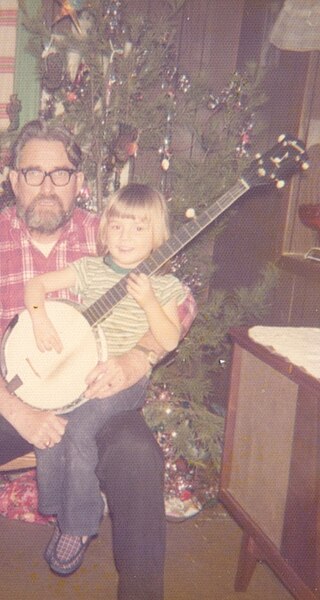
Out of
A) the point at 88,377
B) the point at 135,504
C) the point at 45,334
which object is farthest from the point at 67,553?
the point at 45,334

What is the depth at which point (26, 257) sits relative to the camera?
1.56m

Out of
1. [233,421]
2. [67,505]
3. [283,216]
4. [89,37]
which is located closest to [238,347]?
[233,421]

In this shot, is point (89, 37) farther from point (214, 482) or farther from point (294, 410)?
point (214, 482)

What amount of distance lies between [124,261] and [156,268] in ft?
0.31

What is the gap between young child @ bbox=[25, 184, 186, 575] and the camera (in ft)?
4.65

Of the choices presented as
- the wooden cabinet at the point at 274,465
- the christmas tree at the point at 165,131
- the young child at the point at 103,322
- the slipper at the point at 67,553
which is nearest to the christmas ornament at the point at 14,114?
the christmas tree at the point at 165,131

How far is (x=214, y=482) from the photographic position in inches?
87.0

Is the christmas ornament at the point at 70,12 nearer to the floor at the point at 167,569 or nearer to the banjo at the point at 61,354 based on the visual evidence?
the banjo at the point at 61,354

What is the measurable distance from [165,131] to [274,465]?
48.3 inches

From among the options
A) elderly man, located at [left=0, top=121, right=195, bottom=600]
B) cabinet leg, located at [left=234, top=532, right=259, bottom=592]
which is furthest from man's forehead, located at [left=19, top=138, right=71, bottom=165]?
cabinet leg, located at [left=234, top=532, right=259, bottom=592]

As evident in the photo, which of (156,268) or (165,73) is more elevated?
(165,73)

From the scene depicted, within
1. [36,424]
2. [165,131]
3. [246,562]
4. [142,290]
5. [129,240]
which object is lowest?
[246,562]

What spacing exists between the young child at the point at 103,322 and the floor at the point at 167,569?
0.17 m

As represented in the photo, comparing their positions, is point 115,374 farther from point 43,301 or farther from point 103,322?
point 43,301
